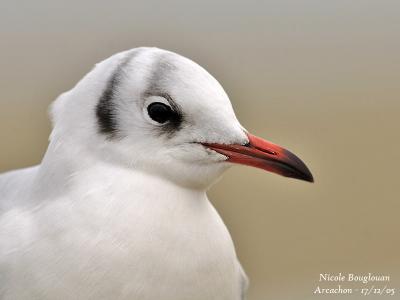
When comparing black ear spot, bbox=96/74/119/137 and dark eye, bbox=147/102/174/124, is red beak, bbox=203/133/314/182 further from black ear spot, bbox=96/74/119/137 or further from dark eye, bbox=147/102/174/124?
black ear spot, bbox=96/74/119/137

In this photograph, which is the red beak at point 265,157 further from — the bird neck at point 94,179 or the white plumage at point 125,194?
the bird neck at point 94,179

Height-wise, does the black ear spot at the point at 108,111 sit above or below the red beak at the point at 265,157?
above

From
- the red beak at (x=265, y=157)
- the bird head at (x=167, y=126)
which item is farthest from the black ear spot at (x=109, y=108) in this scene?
the red beak at (x=265, y=157)

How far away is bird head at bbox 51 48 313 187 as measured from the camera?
166 cm

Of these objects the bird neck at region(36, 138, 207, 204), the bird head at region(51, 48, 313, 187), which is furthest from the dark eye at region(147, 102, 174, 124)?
the bird neck at region(36, 138, 207, 204)

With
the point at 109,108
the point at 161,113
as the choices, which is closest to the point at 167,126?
the point at 161,113

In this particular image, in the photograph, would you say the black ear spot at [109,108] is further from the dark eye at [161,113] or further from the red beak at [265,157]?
the red beak at [265,157]

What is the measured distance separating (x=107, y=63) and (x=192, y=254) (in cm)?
45

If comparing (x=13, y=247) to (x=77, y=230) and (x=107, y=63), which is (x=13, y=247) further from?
(x=107, y=63)

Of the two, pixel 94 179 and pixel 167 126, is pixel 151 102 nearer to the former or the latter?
pixel 167 126

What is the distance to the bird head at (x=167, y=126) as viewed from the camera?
166 cm

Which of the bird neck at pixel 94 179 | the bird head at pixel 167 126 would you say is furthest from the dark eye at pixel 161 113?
the bird neck at pixel 94 179

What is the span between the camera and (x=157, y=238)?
1.69 metres

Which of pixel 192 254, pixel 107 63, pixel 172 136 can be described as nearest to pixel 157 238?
pixel 192 254
